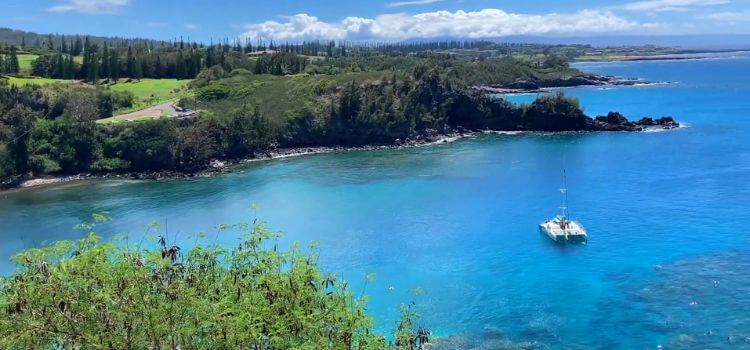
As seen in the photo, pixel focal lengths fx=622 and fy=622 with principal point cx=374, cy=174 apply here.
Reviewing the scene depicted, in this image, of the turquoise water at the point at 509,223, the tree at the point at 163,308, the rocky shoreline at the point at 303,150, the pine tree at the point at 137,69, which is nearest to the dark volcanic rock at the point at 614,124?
the rocky shoreline at the point at 303,150

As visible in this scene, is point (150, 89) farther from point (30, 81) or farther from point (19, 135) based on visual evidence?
point (19, 135)

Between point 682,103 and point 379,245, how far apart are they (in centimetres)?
12588

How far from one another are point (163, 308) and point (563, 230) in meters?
43.5

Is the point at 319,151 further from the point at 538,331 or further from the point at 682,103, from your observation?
the point at 682,103

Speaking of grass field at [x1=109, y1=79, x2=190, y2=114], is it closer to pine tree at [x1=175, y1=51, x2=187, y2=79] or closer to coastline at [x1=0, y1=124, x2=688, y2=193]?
pine tree at [x1=175, y1=51, x2=187, y2=79]

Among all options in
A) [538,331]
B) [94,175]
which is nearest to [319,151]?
[94,175]

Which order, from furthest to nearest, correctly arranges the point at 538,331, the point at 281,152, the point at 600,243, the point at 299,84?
the point at 299,84
the point at 281,152
the point at 600,243
the point at 538,331

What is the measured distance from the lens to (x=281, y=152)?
100562mm

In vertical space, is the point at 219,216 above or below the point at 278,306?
below

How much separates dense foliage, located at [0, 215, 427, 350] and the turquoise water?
20.4 meters

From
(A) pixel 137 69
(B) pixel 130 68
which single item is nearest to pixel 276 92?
(A) pixel 137 69

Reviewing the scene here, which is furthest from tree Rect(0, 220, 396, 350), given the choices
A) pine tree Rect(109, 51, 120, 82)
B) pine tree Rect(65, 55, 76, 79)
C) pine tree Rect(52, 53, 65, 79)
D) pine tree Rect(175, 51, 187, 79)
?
pine tree Rect(175, 51, 187, 79)

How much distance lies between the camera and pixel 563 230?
177 ft

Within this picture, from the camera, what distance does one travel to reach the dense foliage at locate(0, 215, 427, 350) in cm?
1598
